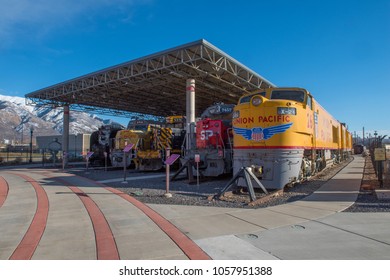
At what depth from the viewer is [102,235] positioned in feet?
17.1

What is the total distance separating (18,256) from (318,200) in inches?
281

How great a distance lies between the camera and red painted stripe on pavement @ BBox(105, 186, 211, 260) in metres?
4.20

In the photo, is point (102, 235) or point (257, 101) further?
point (257, 101)

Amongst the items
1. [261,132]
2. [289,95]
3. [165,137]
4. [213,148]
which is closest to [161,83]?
[165,137]

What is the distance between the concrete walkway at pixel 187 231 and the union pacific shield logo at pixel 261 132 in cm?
232

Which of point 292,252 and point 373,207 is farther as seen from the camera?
point 373,207

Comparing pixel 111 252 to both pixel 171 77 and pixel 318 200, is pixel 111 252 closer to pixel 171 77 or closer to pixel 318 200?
pixel 318 200

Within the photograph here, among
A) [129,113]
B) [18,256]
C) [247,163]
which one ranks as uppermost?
[129,113]

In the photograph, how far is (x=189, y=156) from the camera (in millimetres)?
13438

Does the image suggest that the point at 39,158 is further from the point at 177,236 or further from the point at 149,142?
the point at 177,236

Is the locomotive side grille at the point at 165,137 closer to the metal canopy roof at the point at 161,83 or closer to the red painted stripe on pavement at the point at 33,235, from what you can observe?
the metal canopy roof at the point at 161,83

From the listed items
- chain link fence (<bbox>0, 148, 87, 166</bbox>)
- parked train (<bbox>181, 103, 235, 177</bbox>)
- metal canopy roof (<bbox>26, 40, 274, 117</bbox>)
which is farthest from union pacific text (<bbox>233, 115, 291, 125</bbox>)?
chain link fence (<bbox>0, 148, 87, 166</bbox>)

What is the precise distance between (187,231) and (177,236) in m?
0.34
